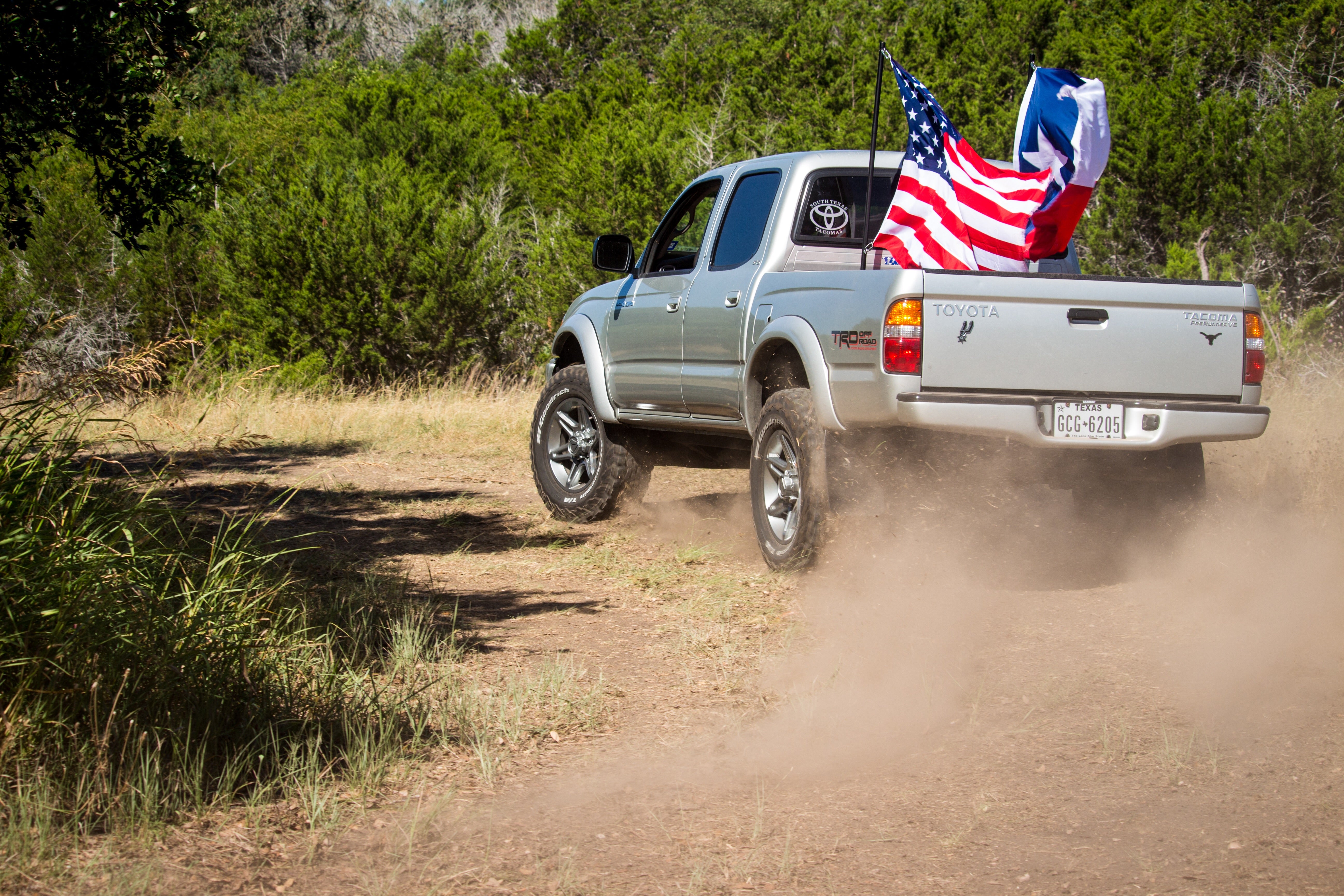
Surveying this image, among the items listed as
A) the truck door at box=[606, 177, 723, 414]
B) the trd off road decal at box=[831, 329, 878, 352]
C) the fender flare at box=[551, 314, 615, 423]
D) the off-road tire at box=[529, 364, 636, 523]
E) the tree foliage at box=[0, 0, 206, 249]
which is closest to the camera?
the trd off road decal at box=[831, 329, 878, 352]

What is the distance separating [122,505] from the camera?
4.59 meters

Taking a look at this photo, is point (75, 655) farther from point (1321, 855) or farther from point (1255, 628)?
point (1255, 628)

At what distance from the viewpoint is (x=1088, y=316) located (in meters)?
5.34

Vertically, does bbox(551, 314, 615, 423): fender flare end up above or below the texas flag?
below

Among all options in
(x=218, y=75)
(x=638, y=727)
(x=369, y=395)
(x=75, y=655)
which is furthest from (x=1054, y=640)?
(x=218, y=75)

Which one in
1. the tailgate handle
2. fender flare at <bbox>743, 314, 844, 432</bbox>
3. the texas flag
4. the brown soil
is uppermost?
the texas flag

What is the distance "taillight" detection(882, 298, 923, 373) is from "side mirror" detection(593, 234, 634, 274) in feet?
8.79

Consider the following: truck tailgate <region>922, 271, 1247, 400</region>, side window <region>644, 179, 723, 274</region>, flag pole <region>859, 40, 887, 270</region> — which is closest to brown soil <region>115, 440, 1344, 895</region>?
truck tailgate <region>922, 271, 1247, 400</region>

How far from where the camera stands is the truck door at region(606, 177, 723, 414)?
283 inches

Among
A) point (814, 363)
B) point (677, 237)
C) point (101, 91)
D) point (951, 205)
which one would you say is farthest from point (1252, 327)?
point (101, 91)

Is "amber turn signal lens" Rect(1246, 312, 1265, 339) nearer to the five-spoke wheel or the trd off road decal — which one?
the trd off road decal

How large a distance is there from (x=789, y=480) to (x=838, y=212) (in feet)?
5.11

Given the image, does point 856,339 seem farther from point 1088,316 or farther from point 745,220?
point 745,220

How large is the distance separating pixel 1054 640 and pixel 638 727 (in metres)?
1.91
